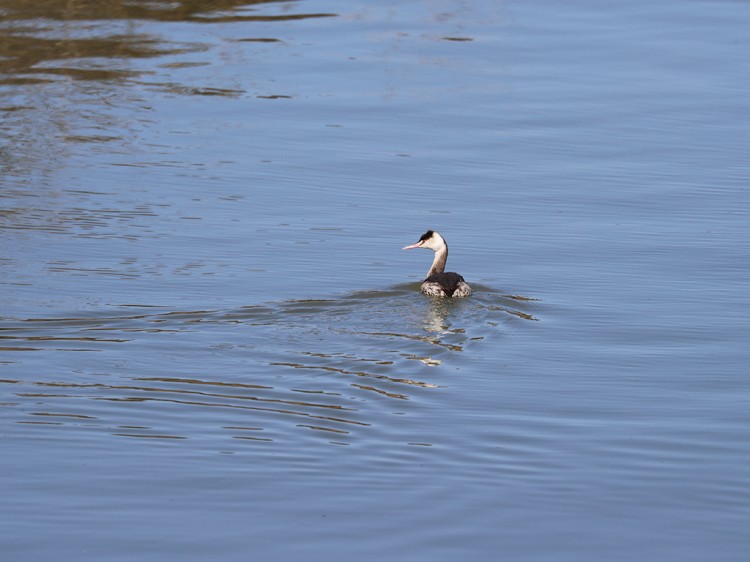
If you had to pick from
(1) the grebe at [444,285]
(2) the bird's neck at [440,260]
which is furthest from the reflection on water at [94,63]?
(1) the grebe at [444,285]

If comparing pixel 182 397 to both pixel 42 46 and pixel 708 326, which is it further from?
pixel 42 46

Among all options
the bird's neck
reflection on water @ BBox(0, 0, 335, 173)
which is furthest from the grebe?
reflection on water @ BBox(0, 0, 335, 173)

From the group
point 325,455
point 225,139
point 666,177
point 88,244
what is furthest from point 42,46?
point 325,455

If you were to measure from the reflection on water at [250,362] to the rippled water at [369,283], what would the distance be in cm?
3

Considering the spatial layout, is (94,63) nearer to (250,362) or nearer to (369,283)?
(369,283)

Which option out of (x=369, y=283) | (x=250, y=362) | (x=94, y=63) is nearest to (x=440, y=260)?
(x=369, y=283)

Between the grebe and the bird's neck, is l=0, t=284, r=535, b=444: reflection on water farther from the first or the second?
the bird's neck

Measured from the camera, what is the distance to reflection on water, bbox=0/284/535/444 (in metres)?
9.83

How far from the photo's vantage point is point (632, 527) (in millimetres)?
8445

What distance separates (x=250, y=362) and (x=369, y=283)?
8.84 feet

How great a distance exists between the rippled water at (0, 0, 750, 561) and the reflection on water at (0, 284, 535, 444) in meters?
0.03

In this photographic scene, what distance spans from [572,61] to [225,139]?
247 inches

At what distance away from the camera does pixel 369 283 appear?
13.5m

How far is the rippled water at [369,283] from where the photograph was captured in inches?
337
